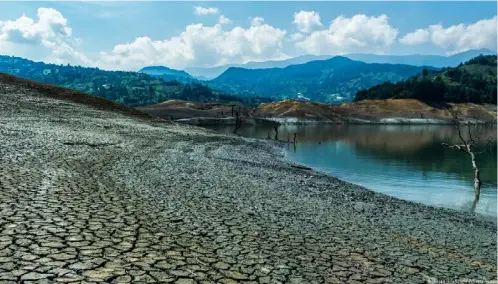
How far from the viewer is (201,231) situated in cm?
1430

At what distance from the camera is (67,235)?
11578mm

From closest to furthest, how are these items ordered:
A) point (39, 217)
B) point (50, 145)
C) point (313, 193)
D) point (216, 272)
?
point (216, 272)
point (39, 217)
point (313, 193)
point (50, 145)

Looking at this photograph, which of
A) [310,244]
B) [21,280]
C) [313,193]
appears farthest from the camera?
[313,193]

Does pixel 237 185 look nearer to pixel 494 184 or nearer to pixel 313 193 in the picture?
pixel 313 193

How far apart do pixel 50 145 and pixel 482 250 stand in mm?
31752

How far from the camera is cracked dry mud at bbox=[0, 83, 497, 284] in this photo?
33.6ft

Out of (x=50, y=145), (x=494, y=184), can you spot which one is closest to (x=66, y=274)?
(x=50, y=145)

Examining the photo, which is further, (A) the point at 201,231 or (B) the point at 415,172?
(B) the point at 415,172

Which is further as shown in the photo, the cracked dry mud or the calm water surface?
the calm water surface

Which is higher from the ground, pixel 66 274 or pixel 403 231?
pixel 66 274

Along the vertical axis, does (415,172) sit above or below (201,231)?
below

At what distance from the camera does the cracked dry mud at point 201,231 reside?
1023 cm

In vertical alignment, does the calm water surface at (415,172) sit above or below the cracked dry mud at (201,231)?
below

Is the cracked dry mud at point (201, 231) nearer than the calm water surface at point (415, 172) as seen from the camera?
Yes
